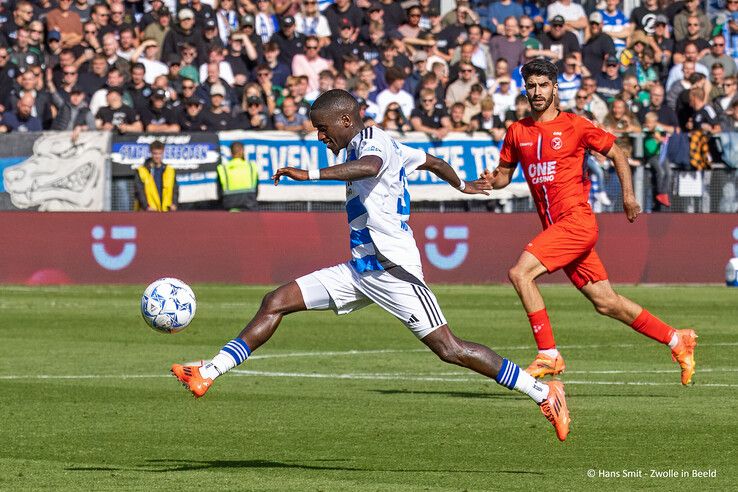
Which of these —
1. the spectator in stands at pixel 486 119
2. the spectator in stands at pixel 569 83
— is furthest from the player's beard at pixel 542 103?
the spectator in stands at pixel 569 83

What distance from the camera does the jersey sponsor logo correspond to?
12.2 meters

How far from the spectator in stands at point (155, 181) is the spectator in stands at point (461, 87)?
5194 millimetres

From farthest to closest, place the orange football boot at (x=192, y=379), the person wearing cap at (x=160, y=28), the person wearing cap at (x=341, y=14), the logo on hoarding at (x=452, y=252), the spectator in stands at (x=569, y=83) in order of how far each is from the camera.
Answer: the person wearing cap at (x=341, y=14), the spectator in stands at (x=569, y=83), the person wearing cap at (x=160, y=28), the logo on hoarding at (x=452, y=252), the orange football boot at (x=192, y=379)

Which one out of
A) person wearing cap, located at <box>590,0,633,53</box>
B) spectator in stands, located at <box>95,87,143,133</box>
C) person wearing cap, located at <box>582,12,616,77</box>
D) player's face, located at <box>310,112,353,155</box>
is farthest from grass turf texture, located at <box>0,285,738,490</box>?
person wearing cap, located at <box>590,0,633,53</box>

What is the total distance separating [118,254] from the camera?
24.1 meters

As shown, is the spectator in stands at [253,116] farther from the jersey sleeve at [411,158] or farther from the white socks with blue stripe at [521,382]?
the white socks with blue stripe at [521,382]

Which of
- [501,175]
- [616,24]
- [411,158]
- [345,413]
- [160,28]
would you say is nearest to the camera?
[411,158]

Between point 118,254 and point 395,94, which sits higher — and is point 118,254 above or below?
below

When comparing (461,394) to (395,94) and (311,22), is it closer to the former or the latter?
(395,94)

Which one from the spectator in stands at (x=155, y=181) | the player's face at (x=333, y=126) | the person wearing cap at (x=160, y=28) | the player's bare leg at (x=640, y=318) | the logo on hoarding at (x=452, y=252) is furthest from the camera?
the person wearing cap at (x=160, y=28)

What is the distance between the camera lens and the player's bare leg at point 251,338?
342 inches

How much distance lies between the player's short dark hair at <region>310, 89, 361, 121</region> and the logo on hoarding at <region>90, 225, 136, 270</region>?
15426 mm

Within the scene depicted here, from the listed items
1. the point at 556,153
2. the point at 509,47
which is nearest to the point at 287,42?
the point at 509,47

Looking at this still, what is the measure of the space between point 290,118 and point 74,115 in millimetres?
3393
